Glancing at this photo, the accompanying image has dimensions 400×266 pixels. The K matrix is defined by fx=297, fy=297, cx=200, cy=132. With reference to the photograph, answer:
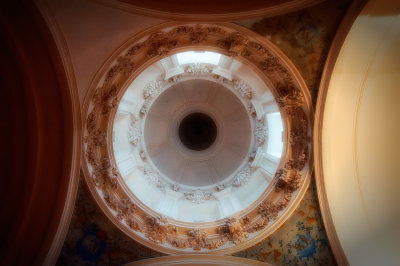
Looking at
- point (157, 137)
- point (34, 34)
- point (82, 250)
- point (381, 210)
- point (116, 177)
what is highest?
point (157, 137)

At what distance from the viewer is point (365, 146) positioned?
7426 millimetres

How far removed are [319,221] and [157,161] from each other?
19.4 ft

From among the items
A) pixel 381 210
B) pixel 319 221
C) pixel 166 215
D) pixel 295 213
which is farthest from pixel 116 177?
pixel 381 210

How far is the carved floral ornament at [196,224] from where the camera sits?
7.45 metres

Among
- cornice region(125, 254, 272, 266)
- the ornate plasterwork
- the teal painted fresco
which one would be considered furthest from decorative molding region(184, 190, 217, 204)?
the teal painted fresco

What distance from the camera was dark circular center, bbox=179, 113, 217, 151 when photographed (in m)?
12.0

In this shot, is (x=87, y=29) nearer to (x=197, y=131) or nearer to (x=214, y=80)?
(x=214, y=80)

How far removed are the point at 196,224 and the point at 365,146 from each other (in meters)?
4.94

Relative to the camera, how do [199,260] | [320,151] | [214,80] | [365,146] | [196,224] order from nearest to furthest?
[365,146], [320,151], [199,260], [196,224], [214,80]

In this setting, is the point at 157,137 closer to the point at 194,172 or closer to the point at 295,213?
the point at 194,172

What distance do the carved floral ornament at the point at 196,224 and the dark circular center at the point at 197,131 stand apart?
3996mm

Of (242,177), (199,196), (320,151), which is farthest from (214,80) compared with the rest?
(320,151)

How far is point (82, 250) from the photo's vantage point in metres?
7.88

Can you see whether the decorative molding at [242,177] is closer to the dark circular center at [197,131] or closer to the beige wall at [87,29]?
the dark circular center at [197,131]
